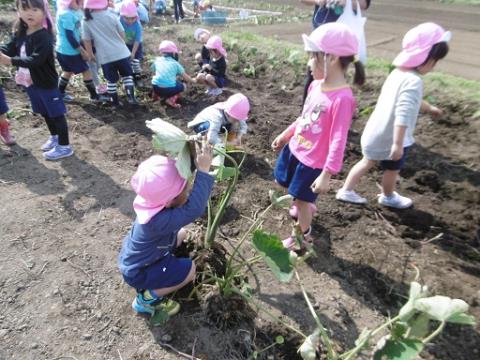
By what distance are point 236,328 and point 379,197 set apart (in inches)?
77.0

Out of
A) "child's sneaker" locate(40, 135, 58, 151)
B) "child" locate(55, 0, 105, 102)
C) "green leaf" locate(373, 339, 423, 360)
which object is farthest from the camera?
"child" locate(55, 0, 105, 102)

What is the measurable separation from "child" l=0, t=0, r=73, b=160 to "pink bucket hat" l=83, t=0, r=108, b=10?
51.8 inches

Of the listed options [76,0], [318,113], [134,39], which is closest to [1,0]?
[134,39]

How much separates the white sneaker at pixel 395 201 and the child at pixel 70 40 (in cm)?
409

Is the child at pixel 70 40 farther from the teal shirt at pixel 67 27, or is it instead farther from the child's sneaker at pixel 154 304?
the child's sneaker at pixel 154 304

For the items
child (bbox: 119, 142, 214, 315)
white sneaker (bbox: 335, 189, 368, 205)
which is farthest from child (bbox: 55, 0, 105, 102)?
white sneaker (bbox: 335, 189, 368, 205)

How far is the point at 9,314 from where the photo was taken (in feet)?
7.80

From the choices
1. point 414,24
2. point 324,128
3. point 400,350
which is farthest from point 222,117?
point 414,24

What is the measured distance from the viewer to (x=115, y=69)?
523cm

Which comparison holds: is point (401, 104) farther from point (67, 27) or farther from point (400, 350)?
point (67, 27)

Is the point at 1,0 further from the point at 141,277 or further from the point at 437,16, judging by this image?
the point at 437,16

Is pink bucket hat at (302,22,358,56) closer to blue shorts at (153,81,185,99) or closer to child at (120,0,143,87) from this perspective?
blue shorts at (153,81,185,99)

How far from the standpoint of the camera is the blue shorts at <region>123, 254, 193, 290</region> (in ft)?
7.21

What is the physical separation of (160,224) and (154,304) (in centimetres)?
59
